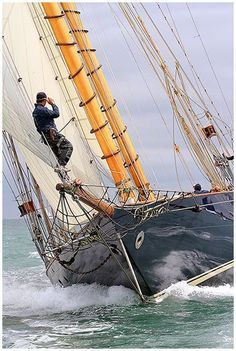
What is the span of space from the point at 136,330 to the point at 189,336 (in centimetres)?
95

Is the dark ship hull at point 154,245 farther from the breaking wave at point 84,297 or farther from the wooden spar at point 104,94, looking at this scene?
the wooden spar at point 104,94

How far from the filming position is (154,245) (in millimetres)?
12992

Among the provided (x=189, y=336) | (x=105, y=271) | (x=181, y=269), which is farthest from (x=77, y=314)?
(x=189, y=336)

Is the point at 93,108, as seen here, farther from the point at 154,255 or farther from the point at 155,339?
the point at 155,339

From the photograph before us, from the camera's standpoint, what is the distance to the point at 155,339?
10.2 meters

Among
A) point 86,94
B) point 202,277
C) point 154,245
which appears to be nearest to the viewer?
point 154,245

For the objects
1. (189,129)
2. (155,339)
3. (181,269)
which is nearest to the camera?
(155,339)

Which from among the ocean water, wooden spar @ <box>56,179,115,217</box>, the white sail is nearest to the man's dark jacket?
the white sail

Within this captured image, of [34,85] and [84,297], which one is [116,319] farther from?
[34,85]

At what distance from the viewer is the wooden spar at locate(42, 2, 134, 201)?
546 inches

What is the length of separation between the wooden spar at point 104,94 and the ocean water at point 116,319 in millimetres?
2383

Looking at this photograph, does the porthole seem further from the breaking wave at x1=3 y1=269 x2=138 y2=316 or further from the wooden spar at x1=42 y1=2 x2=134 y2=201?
the wooden spar at x1=42 y1=2 x2=134 y2=201

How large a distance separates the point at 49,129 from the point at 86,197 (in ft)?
4.15

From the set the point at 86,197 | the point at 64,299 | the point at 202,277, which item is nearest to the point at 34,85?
the point at 86,197
